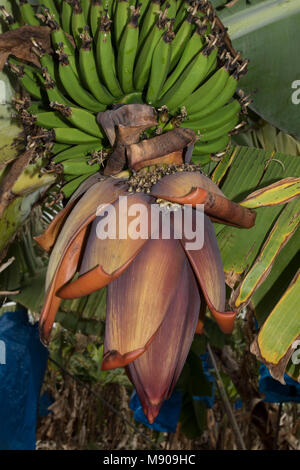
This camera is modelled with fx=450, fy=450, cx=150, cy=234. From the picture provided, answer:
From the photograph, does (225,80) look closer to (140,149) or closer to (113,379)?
(140,149)

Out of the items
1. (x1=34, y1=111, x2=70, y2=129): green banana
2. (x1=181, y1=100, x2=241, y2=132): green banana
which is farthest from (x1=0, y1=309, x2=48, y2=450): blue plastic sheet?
(x1=181, y1=100, x2=241, y2=132): green banana

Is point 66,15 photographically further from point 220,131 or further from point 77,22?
point 220,131

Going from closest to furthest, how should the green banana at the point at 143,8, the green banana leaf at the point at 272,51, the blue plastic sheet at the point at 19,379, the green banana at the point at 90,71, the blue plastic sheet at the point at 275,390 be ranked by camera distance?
1. the green banana at the point at 90,71
2. the green banana at the point at 143,8
3. the green banana leaf at the point at 272,51
4. the blue plastic sheet at the point at 19,379
5. the blue plastic sheet at the point at 275,390

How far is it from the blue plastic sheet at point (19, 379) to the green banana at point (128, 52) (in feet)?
4.30

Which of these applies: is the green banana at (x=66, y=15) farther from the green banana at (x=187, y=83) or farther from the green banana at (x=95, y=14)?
the green banana at (x=187, y=83)

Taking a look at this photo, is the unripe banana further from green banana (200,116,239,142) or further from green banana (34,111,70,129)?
green banana (200,116,239,142)

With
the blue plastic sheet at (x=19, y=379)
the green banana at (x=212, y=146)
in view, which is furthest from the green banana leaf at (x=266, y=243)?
the blue plastic sheet at (x=19, y=379)

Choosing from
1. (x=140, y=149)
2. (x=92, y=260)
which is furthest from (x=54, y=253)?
(x=140, y=149)

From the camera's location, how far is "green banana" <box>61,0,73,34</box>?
0.93m

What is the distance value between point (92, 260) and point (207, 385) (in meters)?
2.38

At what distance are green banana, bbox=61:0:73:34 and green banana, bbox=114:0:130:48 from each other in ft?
0.34

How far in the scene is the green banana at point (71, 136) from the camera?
2.97 feet

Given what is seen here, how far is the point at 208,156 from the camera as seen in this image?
42.3 inches

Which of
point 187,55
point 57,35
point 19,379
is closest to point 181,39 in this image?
point 187,55
